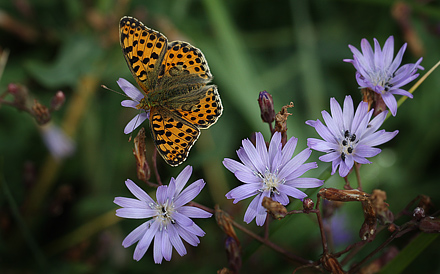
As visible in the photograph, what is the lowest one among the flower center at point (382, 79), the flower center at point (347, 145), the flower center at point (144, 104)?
the flower center at point (347, 145)

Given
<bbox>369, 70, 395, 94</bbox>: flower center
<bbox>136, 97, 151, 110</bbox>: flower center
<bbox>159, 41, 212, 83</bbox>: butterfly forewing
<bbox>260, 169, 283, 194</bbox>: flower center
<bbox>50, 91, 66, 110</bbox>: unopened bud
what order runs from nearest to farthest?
<bbox>260, 169, 283, 194</bbox>: flower center, <bbox>369, 70, 395, 94</bbox>: flower center, <bbox>136, 97, 151, 110</bbox>: flower center, <bbox>159, 41, 212, 83</bbox>: butterfly forewing, <bbox>50, 91, 66, 110</bbox>: unopened bud

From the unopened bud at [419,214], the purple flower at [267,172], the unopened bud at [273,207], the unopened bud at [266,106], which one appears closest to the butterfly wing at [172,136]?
the purple flower at [267,172]

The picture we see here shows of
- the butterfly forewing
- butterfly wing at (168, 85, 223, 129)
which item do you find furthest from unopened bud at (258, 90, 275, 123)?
the butterfly forewing

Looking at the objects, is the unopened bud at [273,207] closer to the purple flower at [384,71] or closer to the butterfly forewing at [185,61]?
the purple flower at [384,71]

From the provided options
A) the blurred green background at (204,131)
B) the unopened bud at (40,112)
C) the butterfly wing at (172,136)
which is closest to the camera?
the butterfly wing at (172,136)

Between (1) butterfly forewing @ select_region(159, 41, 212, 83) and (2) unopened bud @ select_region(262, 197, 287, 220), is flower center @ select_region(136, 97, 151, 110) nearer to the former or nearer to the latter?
(1) butterfly forewing @ select_region(159, 41, 212, 83)

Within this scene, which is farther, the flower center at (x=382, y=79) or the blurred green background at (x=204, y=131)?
the blurred green background at (x=204, y=131)

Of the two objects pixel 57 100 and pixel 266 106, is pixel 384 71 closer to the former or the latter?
pixel 266 106

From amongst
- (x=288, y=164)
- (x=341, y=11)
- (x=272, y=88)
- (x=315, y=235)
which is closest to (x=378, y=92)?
(x=288, y=164)
